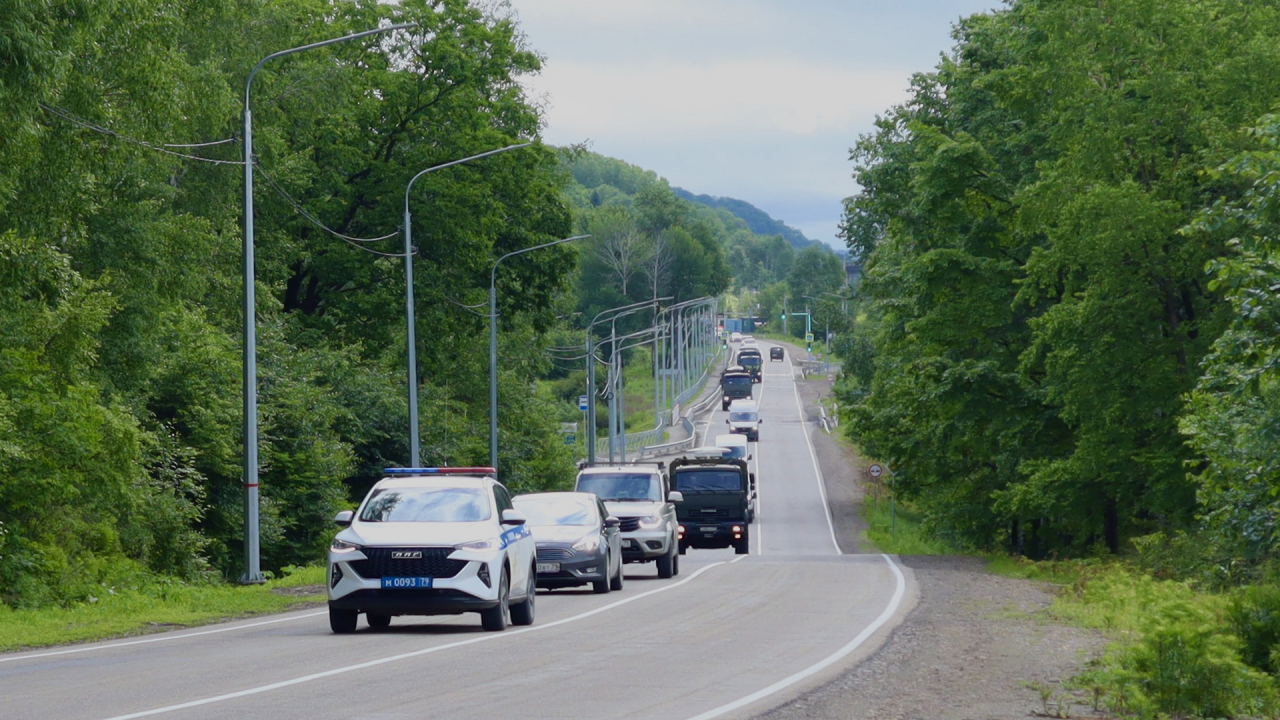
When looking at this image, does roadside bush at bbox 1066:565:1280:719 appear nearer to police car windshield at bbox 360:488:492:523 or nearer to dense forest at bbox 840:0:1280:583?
dense forest at bbox 840:0:1280:583

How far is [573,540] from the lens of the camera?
23.9 metres

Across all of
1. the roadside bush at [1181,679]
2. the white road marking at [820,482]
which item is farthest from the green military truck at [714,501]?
the roadside bush at [1181,679]

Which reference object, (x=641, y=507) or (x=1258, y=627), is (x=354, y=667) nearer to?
(x=1258, y=627)

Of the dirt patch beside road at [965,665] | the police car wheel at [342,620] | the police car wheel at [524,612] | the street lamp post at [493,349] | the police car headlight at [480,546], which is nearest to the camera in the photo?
the dirt patch beside road at [965,665]

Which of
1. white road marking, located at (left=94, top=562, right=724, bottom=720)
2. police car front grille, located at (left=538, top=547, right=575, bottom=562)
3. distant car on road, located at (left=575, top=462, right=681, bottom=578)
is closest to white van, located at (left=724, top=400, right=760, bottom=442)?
distant car on road, located at (left=575, top=462, right=681, bottom=578)

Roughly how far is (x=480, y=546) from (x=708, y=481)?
2570cm

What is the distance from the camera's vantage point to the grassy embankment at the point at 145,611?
57.5 feet

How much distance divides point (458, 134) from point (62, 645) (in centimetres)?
2988

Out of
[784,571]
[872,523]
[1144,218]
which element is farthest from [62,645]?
[872,523]

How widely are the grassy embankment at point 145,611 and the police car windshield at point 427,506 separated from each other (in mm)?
3191

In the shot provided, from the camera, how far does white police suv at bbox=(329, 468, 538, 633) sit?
54.9ft

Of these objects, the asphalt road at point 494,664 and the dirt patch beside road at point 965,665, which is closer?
the asphalt road at point 494,664

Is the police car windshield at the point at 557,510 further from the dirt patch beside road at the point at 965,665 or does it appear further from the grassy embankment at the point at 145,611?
the dirt patch beside road at the point at 965,665

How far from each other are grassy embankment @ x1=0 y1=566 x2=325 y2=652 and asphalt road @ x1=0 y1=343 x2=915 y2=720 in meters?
0.74
